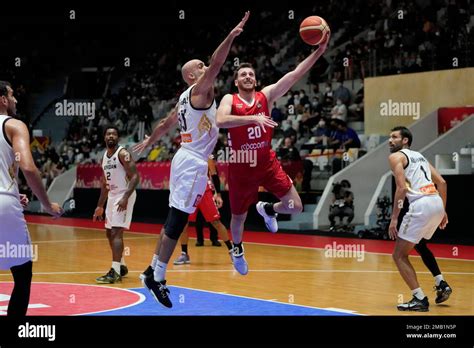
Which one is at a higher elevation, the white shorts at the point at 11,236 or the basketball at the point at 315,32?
the basketball at the point at 315,32

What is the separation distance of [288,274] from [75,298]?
349cm

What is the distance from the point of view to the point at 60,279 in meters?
11.6

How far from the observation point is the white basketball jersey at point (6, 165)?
5867 mm

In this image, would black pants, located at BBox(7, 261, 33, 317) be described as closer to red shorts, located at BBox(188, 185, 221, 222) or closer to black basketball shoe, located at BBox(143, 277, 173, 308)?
black basketball shoe, located at BBox(143, 277, 173, 308)

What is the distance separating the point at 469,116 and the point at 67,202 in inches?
531

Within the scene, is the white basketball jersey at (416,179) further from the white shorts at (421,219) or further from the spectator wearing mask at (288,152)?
the spectator wearing mask at (288,152)

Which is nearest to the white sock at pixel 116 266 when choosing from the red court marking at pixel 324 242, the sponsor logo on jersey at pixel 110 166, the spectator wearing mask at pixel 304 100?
the sponsor logo on jersey at pixel 110 166

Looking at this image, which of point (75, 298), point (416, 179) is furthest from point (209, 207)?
point (416, 179)

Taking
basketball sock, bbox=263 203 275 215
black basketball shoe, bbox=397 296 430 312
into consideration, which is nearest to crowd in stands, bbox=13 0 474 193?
basketball sock, bbox=263 203 275 215

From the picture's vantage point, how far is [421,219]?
891 centimetres

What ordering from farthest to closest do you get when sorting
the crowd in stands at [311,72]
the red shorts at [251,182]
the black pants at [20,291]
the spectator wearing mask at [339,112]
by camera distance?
1. the spectator wearing mask at [339,112]
2. the crowd in stands at [311,72]
3. the red shorts at [251,182]
4. the black pants at [20,291]

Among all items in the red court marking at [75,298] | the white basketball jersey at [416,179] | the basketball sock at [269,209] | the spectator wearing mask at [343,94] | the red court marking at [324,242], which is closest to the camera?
the red court marking at [75,298]

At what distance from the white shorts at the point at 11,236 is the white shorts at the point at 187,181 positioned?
1.89 meters
